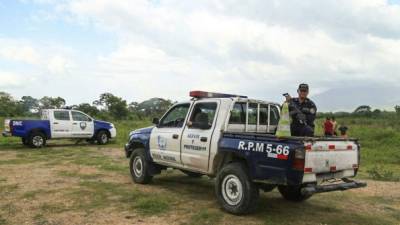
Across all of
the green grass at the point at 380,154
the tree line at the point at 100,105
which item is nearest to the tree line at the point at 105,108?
the tree line at the point at 100,105

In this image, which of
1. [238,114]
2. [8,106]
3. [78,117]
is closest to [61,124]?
[78,117]

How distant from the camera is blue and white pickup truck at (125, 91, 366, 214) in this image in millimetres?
6316

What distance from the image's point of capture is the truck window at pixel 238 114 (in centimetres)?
769

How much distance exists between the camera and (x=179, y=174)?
11.3 m

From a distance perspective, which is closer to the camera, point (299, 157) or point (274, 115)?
point (299, 157)

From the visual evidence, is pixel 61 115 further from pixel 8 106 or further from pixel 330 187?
pixel 8 106

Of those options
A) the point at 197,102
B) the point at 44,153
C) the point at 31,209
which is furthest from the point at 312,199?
the point at 44,153

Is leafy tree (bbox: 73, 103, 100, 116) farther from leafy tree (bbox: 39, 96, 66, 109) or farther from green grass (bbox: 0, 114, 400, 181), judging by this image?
green grass (bbox: 0, 114, 400, 181)

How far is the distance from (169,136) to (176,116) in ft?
1.43

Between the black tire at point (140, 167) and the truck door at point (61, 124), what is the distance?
1047 centimetres

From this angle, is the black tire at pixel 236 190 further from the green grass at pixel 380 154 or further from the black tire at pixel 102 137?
the black tire at pixel 102 137

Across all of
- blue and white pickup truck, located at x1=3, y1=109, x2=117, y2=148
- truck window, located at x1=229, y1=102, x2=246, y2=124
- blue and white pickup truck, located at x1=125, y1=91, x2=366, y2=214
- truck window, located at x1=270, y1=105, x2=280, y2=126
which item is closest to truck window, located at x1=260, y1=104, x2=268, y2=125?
blue and white pickup truck, located at x1=125, y1=91, x2=366, y2=214

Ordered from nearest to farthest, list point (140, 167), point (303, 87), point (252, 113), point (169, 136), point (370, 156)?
point (303, 87)
point (252, 113)
point (169, 136)
point (140, 167)
point (370, 156)

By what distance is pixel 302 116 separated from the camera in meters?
7.54
